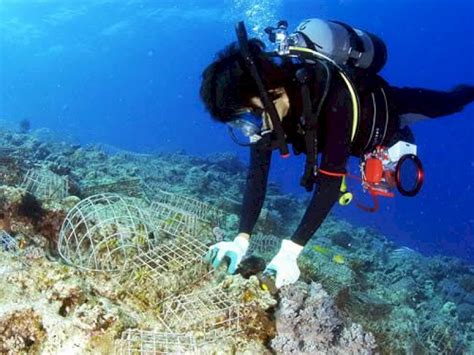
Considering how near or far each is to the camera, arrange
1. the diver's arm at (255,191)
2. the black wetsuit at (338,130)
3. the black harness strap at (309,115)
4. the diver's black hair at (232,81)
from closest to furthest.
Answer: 1. the diver's black hair at (232,81)
2. the black harness strap at (309,115)
3. the black wetsuit at (338,130)
4. the diver's arm at (255,191)

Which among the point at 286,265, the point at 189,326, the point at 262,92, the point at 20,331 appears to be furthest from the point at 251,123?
the point at 20,331

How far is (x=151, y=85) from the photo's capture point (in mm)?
159750

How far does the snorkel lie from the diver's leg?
5.91ft

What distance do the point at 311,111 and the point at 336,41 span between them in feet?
3.81

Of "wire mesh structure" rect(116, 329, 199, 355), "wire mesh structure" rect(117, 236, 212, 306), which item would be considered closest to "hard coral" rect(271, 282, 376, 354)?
"wire mesh structure" rect(116, 329, 199, 355)

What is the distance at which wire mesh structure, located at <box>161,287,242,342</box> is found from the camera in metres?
3.30

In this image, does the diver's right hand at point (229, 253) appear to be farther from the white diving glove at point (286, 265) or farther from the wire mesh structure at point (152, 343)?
the wire mesh structure at point (152, 343)

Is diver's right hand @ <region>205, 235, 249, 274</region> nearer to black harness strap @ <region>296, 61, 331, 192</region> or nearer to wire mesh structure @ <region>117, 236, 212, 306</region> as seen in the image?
wire mesh structure @ <region>117, 236, 212, 306</region>

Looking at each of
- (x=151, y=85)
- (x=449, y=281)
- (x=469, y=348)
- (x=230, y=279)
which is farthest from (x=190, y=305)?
(x=151, y=85)

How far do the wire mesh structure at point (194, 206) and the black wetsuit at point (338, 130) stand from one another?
66.6 inches

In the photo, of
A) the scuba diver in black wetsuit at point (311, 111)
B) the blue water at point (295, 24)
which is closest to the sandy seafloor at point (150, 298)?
the scuba diver in black wetsuit at point (311, 111)

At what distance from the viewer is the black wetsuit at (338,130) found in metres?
3.55

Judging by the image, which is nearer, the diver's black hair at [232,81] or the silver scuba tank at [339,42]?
the diver's black hair at [232,81]

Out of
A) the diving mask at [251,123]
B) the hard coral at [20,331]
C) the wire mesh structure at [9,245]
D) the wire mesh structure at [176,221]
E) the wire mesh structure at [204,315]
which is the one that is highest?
the diving mask at [251,123]
